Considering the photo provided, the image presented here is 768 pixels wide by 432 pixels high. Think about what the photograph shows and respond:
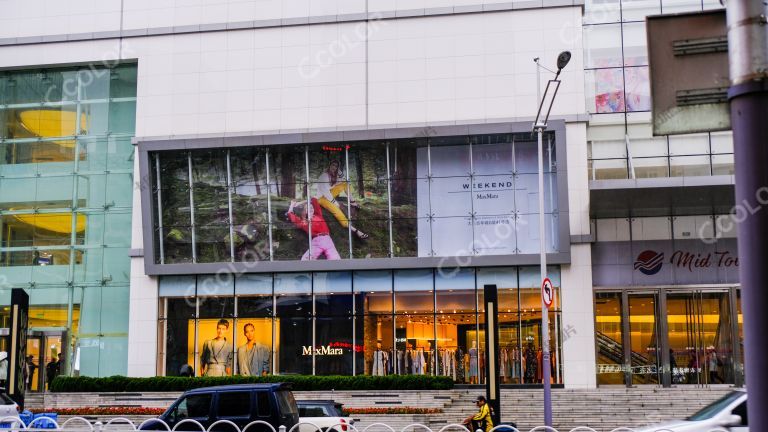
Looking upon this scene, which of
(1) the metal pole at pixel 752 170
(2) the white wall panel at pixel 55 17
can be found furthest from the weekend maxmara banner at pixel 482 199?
(1) the metal pole at pixel 752 170

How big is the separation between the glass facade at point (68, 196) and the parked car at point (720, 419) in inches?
1050

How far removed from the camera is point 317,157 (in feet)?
112

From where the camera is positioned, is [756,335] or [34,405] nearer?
[756,335]

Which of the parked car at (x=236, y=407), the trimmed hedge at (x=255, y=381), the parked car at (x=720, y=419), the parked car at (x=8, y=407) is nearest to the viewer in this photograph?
the parked car at (x=720, y=419)

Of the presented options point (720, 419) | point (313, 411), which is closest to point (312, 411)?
point (313, 411)

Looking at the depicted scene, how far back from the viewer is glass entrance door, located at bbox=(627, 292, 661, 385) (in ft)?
107

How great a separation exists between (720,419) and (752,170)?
11.1 metres

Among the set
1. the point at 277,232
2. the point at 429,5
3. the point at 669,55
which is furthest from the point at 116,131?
the point at 669,55

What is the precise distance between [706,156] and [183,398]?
23.5 metres

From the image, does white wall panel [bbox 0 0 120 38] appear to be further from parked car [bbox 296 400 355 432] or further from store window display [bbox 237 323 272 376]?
parked car [bbox 296 400 355 432]

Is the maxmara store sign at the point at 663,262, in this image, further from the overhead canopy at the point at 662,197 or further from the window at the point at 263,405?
the window at the point at 263,405

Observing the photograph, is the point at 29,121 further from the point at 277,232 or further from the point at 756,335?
the point at 756,335

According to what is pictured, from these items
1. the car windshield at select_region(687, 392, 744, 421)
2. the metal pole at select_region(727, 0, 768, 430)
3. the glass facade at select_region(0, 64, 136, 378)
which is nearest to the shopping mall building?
the glass facade at select_region(0, 64, 136, 378)

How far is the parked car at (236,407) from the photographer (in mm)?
16891
